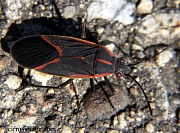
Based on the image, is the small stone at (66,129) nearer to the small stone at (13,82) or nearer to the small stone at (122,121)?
the small stone at (122,121)

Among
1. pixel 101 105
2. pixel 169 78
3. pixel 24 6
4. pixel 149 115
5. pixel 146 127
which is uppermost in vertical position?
pixel 24 6

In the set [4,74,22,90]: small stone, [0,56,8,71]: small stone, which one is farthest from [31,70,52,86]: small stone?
[0,56,8,71]: small stone

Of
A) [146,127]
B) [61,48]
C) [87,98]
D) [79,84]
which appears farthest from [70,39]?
[146,127]

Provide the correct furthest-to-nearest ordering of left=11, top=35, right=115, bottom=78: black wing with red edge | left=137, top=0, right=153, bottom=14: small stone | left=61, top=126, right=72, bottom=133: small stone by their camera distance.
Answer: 1. left=137, top=0, right=153, bottom=14: small stone
2. left=61, top=126, right=72, bottom=133: small stone
3. left=11, top=35, right=115, bottom=78: black wing with red edge

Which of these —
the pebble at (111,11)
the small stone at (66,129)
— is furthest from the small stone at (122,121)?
the pebble at (111,11)

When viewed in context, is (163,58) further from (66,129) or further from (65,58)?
(66,129)

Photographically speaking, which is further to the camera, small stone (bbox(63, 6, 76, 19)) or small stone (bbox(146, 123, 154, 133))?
small stone (bbox(63, 6, 76, 19))

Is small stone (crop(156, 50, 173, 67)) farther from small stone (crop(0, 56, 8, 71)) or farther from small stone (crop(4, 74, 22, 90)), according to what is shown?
small stone (crop(0, 56, 8, 71))

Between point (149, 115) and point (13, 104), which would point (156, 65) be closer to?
point (149, 115)
